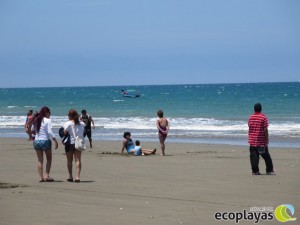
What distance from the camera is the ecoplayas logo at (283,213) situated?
8.97 m

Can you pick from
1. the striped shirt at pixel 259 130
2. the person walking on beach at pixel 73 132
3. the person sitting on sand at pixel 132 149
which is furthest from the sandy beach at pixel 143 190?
the person sitting on sand at pixel 132 149

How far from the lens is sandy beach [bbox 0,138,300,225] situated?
9.27m

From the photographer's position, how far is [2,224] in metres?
8.69

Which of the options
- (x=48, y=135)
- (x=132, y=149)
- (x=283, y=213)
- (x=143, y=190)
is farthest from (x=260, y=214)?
(x=132, y=149)

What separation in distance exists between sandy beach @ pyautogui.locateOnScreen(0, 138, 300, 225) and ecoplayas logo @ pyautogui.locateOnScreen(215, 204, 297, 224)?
0.39ft

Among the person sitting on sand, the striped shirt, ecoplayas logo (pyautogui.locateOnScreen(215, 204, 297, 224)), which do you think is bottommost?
ecoplayas logo (pyautogui.locateOnScreen(215, 204, 297, 224))

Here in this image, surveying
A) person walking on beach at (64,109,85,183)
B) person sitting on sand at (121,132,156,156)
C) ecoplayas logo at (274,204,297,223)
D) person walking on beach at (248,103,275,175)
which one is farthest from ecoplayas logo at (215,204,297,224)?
person sitting on sand at (121,132,156,156)

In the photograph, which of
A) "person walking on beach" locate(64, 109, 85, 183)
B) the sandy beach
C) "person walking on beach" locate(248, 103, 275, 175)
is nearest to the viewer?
the sandy beach

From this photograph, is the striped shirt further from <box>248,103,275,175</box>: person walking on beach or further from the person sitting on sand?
the person sitting on sand

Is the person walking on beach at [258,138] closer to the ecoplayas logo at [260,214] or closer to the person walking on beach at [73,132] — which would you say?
the person walking on beach at [73,132]

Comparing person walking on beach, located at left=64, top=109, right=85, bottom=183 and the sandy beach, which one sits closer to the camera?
the sandy beach

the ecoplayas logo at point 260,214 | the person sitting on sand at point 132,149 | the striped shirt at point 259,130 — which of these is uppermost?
the striped shirt at point 259,130

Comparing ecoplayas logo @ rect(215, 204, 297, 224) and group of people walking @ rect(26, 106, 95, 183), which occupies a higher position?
group of people walking @ rect(26, 106, 95, 183)

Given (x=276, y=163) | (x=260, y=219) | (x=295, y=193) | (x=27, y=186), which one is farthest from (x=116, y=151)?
(x=260, y=219)
